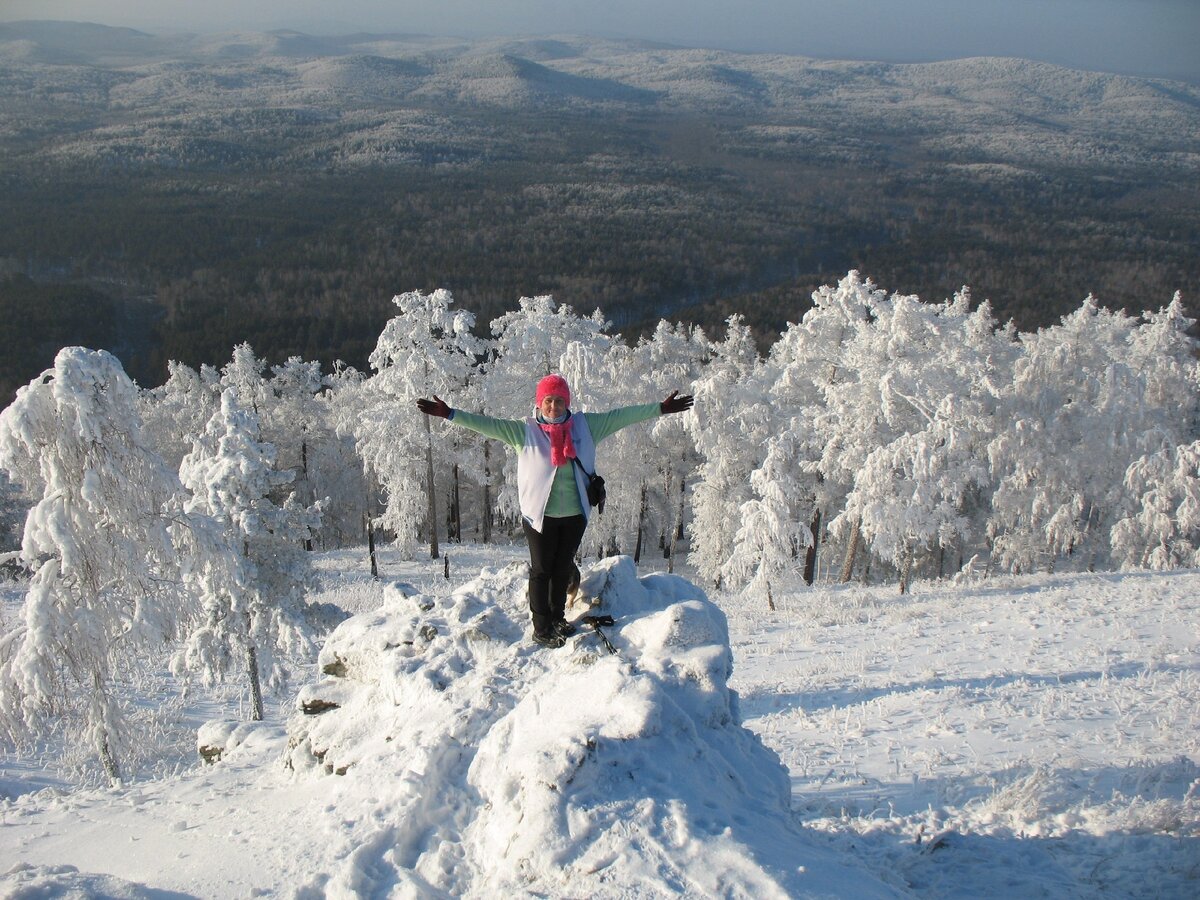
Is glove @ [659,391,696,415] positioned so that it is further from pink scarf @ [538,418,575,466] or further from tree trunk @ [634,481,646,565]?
tree trunk @ [634,481,646,565]

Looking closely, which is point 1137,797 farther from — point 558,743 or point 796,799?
point 558,743

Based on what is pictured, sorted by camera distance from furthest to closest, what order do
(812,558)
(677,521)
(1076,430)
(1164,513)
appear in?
(677,521) < (812,558) < (1076,430) < (1164,513)

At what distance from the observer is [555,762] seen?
15.9ft

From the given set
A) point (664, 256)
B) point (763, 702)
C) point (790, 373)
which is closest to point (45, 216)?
point (664, 256)

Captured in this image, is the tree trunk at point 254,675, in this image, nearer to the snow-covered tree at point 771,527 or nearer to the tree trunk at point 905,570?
Answer: the snow-covered tree at point 771,527

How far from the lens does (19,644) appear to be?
10156 mm

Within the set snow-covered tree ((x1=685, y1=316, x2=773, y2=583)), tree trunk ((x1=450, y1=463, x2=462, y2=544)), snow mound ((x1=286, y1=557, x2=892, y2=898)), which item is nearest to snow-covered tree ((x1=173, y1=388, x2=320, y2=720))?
snow mound ((x1=286, y1=557, x2=892, y2=898))

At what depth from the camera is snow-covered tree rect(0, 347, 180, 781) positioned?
9.38 meters

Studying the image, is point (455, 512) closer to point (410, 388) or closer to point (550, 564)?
point (410, 388)

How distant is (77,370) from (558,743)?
316 inches

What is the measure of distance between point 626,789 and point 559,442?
2805 mm

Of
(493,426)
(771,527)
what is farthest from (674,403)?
(771,527)

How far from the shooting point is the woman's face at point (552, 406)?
644 centimetres

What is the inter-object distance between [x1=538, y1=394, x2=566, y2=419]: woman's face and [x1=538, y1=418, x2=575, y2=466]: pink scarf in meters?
0.07
